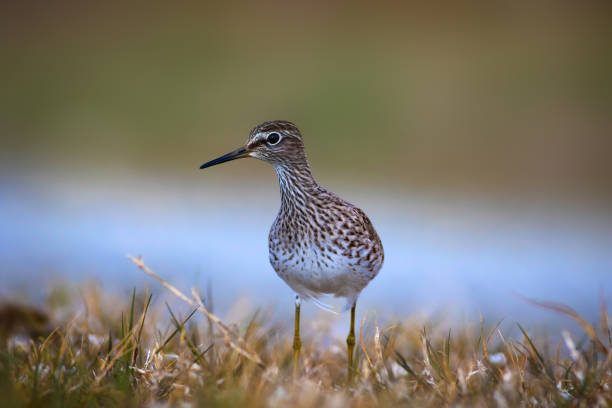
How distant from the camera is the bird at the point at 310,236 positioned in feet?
Result: 14.9

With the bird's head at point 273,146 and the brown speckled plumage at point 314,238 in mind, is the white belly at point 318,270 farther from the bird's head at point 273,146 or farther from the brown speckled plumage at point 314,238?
the bird's head at point 273,146

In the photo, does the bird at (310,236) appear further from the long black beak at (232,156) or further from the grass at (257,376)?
the grass at (257,376)

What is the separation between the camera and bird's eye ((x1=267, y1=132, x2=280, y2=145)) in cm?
501

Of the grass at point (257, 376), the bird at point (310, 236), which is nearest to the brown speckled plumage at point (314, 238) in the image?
the bird at point (310, 236)

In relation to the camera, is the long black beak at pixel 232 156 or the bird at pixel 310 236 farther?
the long black beak at pixel 232 156

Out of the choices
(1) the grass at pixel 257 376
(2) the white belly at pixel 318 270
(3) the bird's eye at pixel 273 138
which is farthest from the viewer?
(3) the bird's eye at pixel 273 138

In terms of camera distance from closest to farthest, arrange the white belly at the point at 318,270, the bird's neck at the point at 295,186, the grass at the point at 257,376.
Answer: the grass at the point at 257,376, the white belly at the point at 318,270, the bird's neck at the point at 295,186

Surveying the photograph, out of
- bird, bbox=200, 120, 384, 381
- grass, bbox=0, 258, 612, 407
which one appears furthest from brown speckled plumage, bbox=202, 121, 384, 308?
grass, bbox=0, 258, 612, 407

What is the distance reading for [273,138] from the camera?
5035 mm

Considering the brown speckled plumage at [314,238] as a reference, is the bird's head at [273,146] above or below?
above

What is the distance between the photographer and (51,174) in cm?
1367

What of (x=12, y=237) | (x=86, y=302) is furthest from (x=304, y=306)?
(x=12, y=237)

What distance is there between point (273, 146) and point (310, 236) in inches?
32.8

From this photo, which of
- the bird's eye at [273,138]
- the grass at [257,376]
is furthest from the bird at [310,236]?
the grass at [257,376]
